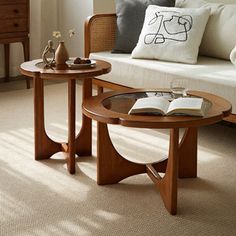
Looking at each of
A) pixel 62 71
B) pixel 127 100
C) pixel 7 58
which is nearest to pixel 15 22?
pixel 7 58

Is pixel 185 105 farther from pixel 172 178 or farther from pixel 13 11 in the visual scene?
pixel 13 11

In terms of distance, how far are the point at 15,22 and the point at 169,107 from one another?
2.53 m

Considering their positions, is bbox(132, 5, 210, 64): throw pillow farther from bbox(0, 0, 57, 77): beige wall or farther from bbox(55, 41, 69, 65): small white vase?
bbox(0, 0, 57, 77): beige wall

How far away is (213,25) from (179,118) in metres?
1.66

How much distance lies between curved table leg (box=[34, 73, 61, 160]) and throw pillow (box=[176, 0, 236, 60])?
132 cm

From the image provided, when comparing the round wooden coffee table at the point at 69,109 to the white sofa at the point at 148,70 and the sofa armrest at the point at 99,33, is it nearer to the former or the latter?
the white sofa at the point at 148,70

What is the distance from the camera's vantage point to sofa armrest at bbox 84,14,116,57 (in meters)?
3.91

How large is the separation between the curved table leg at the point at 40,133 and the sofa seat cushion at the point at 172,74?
2.56 ft

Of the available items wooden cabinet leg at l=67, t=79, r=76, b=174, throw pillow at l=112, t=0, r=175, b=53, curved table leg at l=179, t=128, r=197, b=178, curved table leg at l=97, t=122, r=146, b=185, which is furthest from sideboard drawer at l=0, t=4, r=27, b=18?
curved table leg at l=179, t=128, r=197, b=178

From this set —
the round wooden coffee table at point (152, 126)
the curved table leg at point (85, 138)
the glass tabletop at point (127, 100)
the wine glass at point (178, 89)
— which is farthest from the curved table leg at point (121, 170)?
the curved table leg at point (85, 138)

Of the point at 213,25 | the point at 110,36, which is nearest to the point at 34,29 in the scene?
the point at 110,36

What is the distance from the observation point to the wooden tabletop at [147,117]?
7.06ft

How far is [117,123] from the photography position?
2.23 meters

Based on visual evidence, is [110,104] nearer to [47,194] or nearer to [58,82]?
[47,194]
